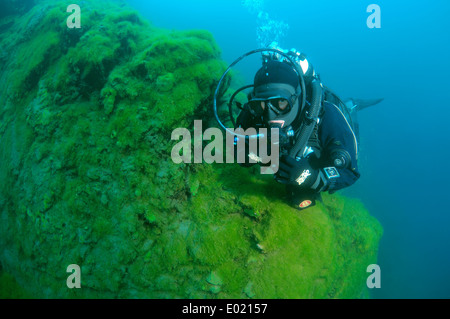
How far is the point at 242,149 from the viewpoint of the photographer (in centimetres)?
320

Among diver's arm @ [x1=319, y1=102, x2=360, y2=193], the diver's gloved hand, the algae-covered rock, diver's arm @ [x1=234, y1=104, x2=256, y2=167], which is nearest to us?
the diver's gloved hand

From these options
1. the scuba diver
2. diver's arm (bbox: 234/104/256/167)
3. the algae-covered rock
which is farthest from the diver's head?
the algae-covered rock

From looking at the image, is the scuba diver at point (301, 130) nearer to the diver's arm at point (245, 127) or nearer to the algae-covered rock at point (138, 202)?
the diver's arm at point (245, 127)

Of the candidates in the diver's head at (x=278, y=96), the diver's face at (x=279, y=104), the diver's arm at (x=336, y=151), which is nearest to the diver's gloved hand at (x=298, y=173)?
the diver's arm at (x=336, y=151)

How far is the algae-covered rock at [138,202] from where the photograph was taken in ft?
9.77

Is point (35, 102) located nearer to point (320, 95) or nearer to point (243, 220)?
point (243, 220)

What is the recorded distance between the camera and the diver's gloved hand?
2.57 metres

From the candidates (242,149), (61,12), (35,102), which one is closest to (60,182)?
(35,102)

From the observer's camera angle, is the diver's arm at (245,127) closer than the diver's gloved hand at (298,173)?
No

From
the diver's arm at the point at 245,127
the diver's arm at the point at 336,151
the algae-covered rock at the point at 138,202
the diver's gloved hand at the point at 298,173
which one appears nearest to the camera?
the diver's gloved hand at the point at 298,173

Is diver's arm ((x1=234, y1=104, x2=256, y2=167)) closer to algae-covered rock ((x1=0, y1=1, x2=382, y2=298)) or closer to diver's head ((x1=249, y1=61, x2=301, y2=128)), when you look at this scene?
diver's head ((x1=249, y1=61, x2=301, y2=128))

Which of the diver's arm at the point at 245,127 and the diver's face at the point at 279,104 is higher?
the diver's face at the point at 279,104

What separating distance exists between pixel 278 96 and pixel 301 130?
0.57m
